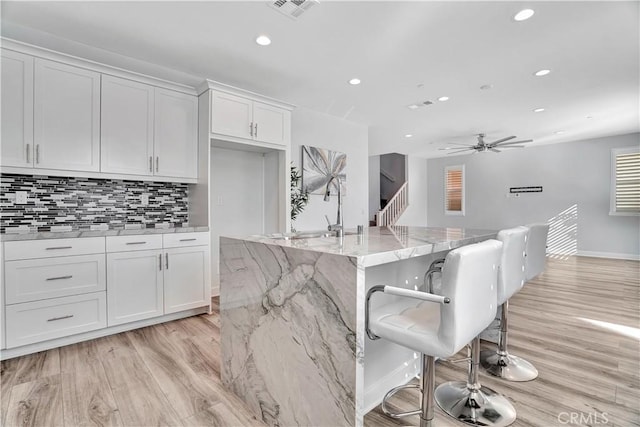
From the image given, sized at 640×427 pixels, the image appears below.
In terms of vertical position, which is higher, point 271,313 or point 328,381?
point 271,313

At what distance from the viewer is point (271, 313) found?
166 centimetres

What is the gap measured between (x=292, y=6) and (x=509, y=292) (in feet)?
8.19

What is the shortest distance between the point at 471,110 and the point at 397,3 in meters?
3.16

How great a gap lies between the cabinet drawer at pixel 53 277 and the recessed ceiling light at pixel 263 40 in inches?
93.7

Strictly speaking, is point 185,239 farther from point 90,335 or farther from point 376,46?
point 376,46

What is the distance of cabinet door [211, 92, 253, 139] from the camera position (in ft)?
11.4

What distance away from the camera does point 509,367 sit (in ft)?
7.25

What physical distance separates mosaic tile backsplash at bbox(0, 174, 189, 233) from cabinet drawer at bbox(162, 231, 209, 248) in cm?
52

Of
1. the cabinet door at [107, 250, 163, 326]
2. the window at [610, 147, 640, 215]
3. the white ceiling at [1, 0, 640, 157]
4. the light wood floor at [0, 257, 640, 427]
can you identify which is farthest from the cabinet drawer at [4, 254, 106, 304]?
the window at [610, 147, 640, 215]

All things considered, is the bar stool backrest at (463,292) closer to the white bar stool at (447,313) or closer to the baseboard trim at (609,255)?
the white bar stool at (447,313)

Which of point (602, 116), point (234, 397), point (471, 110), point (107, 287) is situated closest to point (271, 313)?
point (234, 397)

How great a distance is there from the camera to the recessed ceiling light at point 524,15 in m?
2.42

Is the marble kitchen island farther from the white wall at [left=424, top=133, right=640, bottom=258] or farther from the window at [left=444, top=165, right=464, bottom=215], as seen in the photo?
the window at [left=444, top=165, right=464, bottom=215]

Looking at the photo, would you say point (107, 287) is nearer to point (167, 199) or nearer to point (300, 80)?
point (167, 199)
